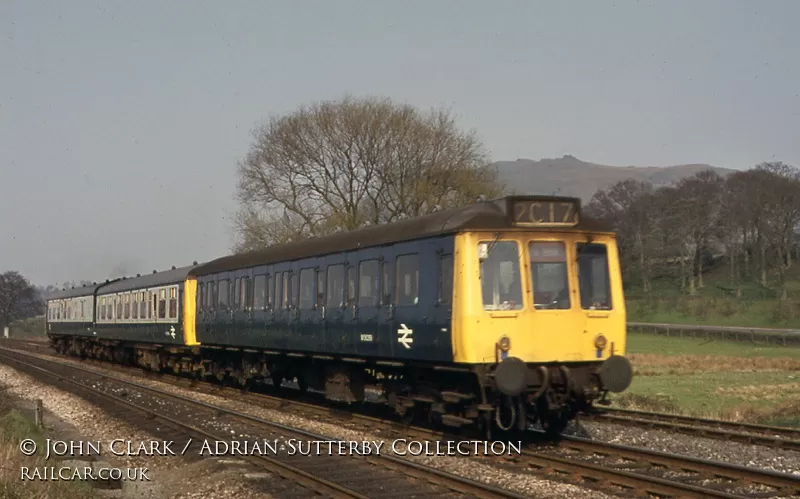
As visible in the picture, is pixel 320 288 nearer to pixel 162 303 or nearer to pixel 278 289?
pixel 278 289

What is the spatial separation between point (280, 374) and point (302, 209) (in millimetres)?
30048

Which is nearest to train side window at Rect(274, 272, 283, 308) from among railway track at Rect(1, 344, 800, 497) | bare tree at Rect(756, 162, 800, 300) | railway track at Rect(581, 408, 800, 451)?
railway track at Rect(1, 344, 800, 497)

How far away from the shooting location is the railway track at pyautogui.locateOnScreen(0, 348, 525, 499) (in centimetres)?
1024

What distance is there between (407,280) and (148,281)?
68.3ft

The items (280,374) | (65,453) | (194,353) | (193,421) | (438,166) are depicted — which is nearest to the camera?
(65,453)

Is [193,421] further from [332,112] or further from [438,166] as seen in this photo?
[332,112]

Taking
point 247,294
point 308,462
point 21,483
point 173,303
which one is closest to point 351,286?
point 308,462

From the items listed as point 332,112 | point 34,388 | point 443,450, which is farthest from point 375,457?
point 332,112

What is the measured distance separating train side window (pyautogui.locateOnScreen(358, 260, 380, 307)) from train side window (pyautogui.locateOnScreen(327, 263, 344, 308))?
84cm

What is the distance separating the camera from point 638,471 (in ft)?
36.0

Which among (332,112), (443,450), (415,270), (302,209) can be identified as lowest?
(443,450)

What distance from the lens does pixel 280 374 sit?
21766 mm

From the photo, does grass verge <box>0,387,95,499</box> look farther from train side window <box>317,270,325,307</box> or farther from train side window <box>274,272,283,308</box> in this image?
train side window <box>274,272,283,308</box>

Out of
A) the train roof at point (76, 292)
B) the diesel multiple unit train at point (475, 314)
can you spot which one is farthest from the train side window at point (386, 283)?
the train roof at point (76, 292)
